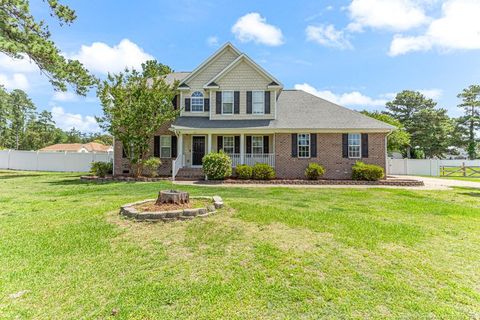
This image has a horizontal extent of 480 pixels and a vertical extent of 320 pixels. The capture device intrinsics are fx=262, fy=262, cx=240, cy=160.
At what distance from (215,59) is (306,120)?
7.52 m

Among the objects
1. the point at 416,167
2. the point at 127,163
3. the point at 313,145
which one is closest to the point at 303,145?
the point at 313,145

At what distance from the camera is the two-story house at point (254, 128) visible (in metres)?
15.6

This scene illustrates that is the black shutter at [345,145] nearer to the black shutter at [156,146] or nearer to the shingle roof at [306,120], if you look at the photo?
the shingle roof at [306,120]

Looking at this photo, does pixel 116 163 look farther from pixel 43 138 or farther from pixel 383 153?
pixel 43 138

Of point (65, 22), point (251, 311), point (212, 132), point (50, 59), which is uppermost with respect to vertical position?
point (65, 22)

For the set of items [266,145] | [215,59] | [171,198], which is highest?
[215,59]

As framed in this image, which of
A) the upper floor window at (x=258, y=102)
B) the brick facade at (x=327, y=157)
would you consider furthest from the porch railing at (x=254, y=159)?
the upper floor window at (x=258, y=102)

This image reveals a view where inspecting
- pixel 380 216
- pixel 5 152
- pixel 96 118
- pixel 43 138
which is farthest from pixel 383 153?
pixel 43 138

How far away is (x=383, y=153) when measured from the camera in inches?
611

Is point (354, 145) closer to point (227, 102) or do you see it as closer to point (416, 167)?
point (227, 102)

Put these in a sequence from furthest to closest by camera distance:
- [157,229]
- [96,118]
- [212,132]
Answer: [212,132] → [96,118] → [157,229]

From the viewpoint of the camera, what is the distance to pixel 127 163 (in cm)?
1742

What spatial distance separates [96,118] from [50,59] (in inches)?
172

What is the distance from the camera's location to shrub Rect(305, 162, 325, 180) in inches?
583
